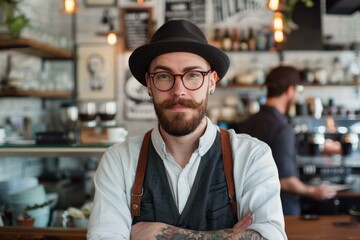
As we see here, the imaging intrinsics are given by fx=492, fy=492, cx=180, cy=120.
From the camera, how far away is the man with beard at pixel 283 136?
126 inches

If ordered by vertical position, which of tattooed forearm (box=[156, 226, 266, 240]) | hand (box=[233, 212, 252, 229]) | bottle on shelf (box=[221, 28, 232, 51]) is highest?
bottle on shelf (box=[221, 28, 232, 51])

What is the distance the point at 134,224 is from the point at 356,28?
554 centimetres

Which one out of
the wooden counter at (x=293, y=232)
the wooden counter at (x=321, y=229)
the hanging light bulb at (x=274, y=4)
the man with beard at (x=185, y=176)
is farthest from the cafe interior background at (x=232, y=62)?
the man with beard at (x=185, y=176)

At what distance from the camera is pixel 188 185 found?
1.85 m

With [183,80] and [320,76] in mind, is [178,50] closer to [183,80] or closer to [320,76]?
[183,80]

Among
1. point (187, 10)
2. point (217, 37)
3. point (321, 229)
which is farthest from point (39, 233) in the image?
point (187, 10)

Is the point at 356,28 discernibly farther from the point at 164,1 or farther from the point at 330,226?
the point at 330,226

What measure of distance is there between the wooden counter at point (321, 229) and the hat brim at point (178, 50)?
1.11 metres

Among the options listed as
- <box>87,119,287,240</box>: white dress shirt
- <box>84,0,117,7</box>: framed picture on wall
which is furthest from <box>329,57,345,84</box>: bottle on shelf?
<box>87,119,287,240</box>: white dress shirt

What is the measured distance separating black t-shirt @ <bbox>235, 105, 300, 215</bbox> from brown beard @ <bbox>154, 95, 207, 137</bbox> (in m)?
Result: 1.49

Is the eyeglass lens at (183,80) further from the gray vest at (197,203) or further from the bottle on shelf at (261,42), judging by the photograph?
the bottle on shelf at (261,42)

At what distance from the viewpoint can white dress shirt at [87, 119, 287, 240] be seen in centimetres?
178

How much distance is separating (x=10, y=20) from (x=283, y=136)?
A: 2.52 metres

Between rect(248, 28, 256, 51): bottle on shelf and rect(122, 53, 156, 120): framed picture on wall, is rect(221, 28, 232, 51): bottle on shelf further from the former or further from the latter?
rect(122, 53, 156, 120): framed picture on wall
